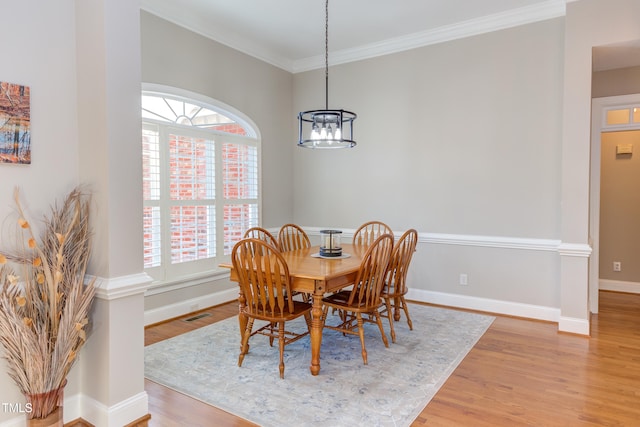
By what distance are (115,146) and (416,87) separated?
3609mm

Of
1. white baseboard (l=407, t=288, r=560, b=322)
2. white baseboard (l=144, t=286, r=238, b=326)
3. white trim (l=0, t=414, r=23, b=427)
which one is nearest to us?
white trim (l=0, t=414, r=23, b=427)

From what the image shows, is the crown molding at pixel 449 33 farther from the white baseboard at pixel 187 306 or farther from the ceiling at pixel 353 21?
the white baseboard at pixel 187 306

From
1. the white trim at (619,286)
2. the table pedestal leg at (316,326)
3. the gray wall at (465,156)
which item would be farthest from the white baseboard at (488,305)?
the table pedestal leg at (316,326)

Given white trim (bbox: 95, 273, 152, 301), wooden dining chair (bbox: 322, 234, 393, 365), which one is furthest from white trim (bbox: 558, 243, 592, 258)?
white trim (bbox: 95, 273, 152, 301)

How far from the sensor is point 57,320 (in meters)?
2.05

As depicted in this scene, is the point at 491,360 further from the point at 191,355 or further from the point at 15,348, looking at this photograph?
the point at 15,348

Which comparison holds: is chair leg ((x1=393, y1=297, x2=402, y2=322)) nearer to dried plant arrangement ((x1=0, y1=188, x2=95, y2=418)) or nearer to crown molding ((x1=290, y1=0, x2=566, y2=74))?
dried plant arrangement ((x1=0, y1=188, x2=95, y2=418))

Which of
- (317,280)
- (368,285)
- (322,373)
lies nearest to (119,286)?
(317,280)

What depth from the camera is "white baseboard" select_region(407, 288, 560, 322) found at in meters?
4.04

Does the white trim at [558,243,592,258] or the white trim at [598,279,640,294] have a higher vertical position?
the white trim at [558,243,592,258]

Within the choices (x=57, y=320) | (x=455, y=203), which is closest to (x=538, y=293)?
(x=455, y=203)

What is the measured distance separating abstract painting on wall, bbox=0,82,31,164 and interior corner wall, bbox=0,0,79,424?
1.3 inches

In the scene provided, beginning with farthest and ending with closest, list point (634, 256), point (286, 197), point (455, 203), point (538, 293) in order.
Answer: point (286, 197) → point (634, 256) → point (455, 203) → point (538, 293)

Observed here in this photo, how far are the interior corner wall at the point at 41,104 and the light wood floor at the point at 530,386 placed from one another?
82 centimetres
